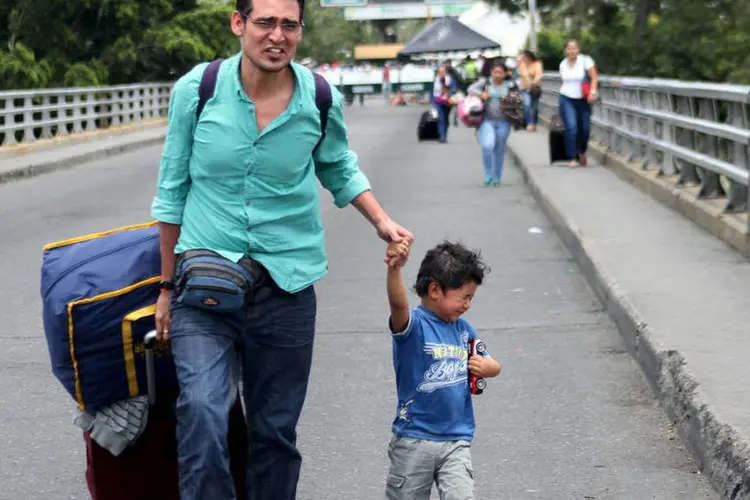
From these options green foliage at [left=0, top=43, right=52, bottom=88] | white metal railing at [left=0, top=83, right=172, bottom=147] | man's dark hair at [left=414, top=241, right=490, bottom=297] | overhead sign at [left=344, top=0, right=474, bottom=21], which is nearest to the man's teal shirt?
man's dark hair at [left=414, top=241, right=490, bottom=297]

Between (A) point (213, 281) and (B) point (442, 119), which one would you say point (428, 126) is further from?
(A) point (213, 281)

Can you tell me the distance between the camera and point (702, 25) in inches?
1558

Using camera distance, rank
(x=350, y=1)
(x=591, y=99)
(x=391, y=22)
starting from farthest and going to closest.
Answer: (x=391, y=22) → (x=350, y=1) → (x=591, y=99)

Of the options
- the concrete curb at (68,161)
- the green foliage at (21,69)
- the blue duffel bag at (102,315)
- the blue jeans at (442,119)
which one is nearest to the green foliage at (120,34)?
the green foliage at (21,69)

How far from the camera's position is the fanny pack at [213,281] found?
4.02 m

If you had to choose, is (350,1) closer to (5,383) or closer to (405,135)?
(405,135)

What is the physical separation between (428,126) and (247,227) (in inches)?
988

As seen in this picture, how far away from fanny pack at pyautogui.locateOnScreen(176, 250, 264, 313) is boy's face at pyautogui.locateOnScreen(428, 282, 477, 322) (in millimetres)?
584

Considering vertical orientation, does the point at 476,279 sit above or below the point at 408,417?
above

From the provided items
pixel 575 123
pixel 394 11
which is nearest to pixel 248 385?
pixel 575 123

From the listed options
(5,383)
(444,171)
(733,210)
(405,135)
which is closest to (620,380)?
(5,383)

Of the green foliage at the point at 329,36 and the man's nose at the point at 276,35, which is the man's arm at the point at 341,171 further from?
the green foliage at the point at 329,36

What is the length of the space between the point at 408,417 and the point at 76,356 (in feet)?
3.23

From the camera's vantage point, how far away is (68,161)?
79.2 feet
